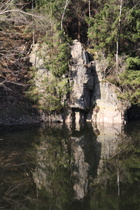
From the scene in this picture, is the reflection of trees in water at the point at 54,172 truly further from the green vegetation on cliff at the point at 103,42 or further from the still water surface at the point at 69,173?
the green vegetation on cliff at the point at 103,42

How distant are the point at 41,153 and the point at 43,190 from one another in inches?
114

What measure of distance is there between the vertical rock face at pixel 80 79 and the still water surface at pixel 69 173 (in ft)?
17.0

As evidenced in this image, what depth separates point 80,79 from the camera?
15.5 meters

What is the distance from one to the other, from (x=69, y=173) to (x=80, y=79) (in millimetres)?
10096

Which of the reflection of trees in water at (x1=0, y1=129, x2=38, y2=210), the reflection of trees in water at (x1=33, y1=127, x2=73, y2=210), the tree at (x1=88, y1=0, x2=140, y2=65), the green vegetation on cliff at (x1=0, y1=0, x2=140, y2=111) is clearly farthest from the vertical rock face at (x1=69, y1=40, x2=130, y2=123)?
the reflection of trees in water at (x1=0, y1=129, x2=38, y2=210)

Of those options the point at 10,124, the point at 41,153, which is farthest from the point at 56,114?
the point at 41,153

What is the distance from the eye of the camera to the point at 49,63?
51.9ft

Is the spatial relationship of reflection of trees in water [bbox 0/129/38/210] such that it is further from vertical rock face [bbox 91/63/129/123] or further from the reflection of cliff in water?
vertical rock face [bbox 91/63/129/123]

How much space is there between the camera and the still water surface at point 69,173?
15.7 feet

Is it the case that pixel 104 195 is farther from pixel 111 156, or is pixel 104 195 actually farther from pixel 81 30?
pixel 81 30

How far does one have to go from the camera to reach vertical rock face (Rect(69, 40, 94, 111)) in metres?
15.4

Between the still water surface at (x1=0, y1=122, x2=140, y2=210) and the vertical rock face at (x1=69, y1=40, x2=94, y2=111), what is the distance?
5.18 meters

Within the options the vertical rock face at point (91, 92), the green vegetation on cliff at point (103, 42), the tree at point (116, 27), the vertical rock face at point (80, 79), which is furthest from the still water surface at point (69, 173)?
the tree at point (116, 27)

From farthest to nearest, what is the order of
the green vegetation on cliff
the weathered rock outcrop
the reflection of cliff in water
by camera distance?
the weathered rock outcrop, the green vegetation on cliff, the reflection of cliff in water
